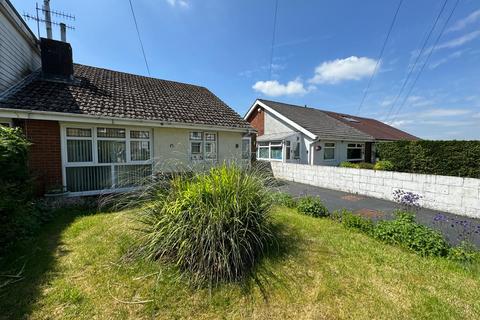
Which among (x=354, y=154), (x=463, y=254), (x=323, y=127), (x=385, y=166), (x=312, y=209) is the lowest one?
(x=463, y=254)

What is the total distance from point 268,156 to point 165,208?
611 inches

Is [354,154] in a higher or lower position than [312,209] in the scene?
higher

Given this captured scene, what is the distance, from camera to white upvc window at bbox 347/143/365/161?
19089 mm

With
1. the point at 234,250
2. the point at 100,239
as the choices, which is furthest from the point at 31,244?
the point at 234,250

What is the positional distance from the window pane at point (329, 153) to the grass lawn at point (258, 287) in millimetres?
13781

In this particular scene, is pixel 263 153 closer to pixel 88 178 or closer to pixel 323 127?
pixel 323 127

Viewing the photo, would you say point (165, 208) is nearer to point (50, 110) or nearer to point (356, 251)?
point (356, 251)

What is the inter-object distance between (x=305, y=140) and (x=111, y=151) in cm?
1360

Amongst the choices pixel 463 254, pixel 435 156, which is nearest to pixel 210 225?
pixel 463 254

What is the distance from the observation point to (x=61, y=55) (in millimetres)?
9078

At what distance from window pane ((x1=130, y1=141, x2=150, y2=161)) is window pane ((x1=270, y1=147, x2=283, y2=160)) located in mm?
10983

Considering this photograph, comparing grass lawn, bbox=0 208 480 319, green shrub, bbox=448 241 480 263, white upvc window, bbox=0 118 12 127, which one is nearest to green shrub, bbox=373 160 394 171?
green shrub, bbox=448 241 480 263

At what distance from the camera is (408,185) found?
7.80 m

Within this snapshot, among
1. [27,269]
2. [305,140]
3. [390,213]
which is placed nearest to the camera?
[27,269]
